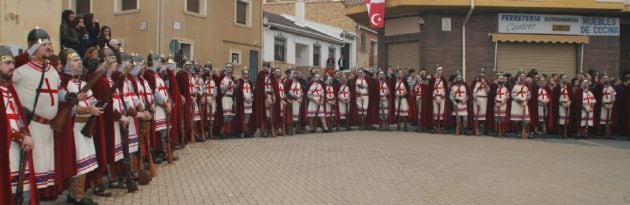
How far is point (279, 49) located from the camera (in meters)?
38.4

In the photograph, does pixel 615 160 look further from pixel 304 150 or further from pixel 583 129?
pixel 304 150

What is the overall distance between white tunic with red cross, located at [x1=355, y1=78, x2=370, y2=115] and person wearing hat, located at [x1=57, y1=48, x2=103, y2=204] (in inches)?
468

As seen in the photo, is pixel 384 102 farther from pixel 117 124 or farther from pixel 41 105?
pixel 41 105

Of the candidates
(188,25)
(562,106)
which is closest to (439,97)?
(562,106)

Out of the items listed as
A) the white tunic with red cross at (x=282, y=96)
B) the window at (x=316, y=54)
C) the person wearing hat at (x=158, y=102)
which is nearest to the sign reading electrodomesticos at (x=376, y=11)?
the white tunic with red cross at (x=282, y=96)

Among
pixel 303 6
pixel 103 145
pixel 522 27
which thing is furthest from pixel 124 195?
pixel 303 6

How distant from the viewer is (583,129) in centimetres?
1739

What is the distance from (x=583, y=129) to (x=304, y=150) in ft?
29.5

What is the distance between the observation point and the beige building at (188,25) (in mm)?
26094

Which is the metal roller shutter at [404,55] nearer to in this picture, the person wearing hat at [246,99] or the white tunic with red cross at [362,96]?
the white tunic with red cross at [362,96]

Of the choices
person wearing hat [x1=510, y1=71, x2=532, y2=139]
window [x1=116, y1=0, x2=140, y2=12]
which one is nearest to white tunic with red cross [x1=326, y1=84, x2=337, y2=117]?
person wearing hat [x1=510, y1=71, x2=532, y2=139]

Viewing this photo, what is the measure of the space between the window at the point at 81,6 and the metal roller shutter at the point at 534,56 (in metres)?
18.1

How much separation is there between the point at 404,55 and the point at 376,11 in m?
2.27

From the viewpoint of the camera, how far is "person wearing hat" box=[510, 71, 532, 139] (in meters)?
16.8
